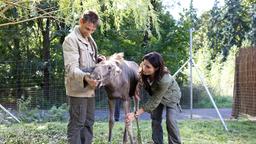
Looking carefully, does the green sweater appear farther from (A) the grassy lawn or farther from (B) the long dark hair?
(A) the grassy lawn

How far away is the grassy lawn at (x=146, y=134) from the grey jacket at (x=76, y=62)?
1787 millimetres

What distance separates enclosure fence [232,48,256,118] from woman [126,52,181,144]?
12.6 ft

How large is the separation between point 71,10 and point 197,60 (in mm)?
10888

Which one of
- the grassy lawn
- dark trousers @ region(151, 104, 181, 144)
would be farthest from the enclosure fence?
dark trousers @ region(151, 104, 181, 144)

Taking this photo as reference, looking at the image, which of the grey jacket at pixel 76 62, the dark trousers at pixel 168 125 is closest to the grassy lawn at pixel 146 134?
the dark trousers at pixel 168 125

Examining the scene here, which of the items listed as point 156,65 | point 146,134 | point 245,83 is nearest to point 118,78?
point 156,65

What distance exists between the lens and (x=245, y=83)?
8.85 metres

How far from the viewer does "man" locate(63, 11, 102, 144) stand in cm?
409

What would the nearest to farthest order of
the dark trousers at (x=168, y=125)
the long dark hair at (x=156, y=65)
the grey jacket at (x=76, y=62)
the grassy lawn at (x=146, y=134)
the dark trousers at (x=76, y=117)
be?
the grey jacket at (x=76, y=62)
the dark trousers at (x=76, y=117)
the long dark hair at (x=156, y=65)
the dark trousers at (x=168, y=125)
the grassy lawn at (x=146, y=134)

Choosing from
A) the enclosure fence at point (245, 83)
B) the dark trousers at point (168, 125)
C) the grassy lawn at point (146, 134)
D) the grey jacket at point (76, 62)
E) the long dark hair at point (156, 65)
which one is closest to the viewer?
the grey jacket at point (76, 62)

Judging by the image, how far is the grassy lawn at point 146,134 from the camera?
6.22 meters

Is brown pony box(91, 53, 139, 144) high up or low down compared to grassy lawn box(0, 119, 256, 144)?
up

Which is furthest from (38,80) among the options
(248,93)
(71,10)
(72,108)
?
(72,108)

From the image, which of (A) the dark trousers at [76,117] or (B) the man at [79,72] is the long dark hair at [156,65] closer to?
(B) the man at [79,72]
